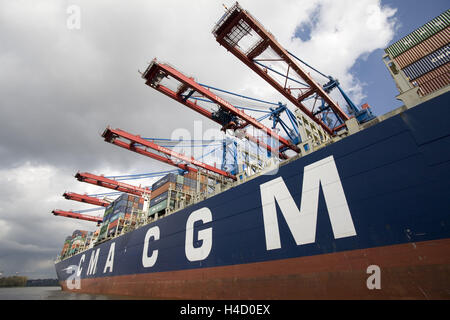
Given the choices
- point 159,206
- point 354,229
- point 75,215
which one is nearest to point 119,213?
point 159,206

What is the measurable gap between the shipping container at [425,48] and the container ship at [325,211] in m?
0.07

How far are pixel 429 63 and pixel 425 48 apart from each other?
4.48 feet

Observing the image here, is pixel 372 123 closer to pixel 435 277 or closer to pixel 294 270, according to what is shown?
pixel 435 277

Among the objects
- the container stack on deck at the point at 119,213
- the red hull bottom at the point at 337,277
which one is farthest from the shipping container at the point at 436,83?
the container stack on deck at the point at 119,213

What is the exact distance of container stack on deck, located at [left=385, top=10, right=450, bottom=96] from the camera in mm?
10289

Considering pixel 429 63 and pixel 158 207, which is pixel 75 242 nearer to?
pixel 158 207

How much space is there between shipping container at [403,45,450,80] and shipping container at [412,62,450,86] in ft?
0.70

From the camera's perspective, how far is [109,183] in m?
23.2

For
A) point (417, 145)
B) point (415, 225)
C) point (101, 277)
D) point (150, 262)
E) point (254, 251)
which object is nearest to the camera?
point (415, 225)

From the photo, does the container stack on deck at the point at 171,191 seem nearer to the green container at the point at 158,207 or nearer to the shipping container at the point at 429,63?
the green container at the point at 158,207

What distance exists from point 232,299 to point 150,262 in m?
7.97

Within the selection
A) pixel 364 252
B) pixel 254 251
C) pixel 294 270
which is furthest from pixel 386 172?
pixel 254 251

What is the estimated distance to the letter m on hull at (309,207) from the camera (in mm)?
6684
